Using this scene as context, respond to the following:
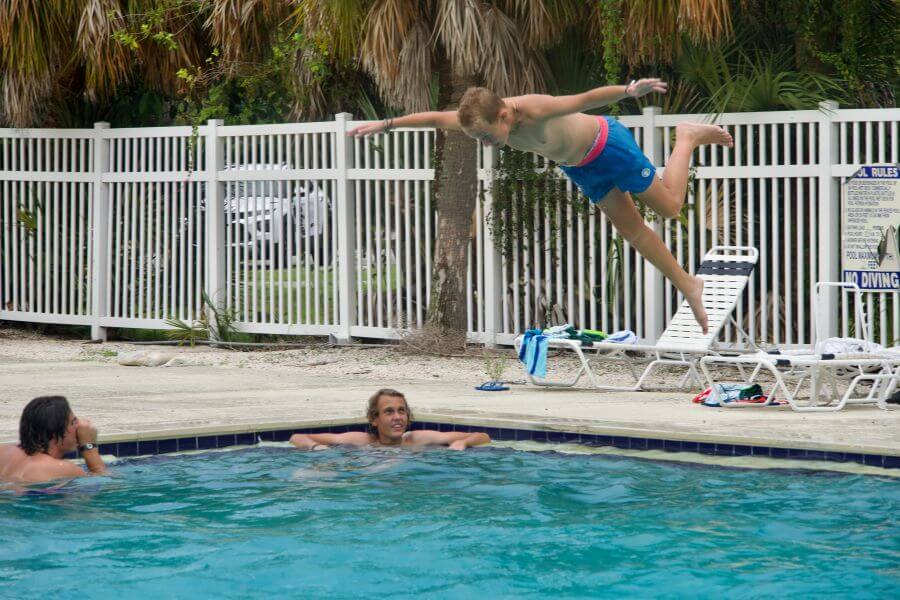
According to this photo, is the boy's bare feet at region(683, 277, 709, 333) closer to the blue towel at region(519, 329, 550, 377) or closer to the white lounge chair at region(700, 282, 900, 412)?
the white lounge chair at region(700, 282, 900, 412)

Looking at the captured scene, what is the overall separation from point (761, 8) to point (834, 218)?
3.14 meters

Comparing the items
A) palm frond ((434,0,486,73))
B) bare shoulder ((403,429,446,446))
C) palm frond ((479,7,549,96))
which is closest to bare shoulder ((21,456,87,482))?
bare shoulder ((403,429,446,446))

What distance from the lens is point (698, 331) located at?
408 inches

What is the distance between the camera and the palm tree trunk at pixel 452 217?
12.4 metres

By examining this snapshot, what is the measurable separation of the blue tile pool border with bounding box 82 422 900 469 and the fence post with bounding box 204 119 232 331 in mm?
5843

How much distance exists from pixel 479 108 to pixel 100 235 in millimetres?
8106

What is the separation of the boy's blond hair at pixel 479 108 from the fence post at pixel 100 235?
7.88m

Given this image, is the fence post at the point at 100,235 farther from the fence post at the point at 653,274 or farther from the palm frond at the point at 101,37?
Result: the fence post at the point at 653,274

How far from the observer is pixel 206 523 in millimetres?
6680

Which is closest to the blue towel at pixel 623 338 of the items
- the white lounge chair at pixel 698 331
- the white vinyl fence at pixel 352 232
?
the white lounge chair at pixel 698 331

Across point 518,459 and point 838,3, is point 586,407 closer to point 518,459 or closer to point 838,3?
point 518,459

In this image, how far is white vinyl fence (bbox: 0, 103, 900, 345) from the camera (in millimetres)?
11062

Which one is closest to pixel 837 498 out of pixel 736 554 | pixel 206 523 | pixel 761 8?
pixel 736 554

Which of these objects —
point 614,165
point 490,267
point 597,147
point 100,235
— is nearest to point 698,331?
point 614,165
